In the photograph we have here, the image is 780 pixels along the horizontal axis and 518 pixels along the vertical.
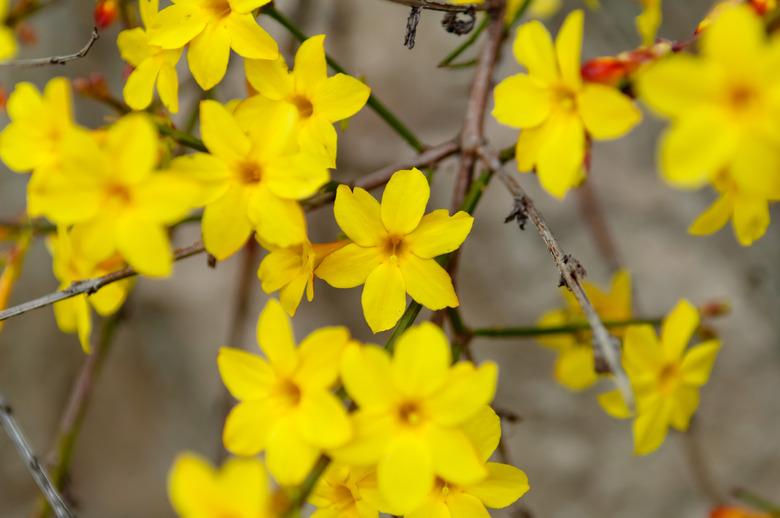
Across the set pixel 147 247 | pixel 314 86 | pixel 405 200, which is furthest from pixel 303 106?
pixel 147 247

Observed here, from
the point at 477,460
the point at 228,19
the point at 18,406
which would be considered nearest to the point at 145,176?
the point at 228,19

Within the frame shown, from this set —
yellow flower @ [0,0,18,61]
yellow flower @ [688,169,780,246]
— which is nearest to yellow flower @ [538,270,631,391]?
yellow flower @ [688,169,780,246]

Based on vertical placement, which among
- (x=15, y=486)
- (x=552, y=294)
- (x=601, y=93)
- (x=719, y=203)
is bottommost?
(x=15, y=486)

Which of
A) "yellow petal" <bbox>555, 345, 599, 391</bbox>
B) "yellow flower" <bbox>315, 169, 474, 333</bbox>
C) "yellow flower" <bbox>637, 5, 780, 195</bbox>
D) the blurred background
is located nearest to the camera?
"yellow flower" <bbox>637, 5, 780, 195</bbox>

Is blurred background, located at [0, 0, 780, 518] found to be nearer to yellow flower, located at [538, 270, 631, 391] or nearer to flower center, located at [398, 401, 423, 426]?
yellow flower, located at [538, 270, 631, 391]

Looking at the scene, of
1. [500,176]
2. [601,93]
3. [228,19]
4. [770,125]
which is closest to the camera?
[770,125]

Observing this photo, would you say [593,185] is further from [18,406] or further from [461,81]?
[18,406]
